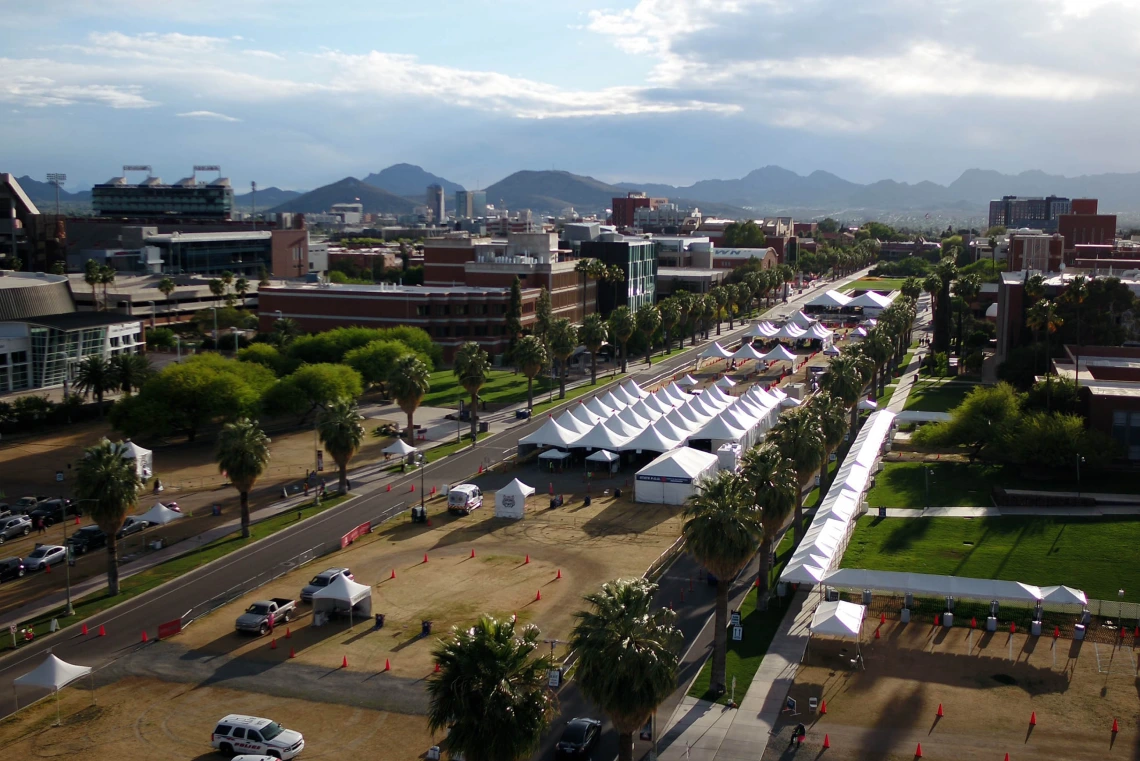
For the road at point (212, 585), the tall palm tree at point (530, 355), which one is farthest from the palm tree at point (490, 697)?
the tall palm tree at point (530, 355)

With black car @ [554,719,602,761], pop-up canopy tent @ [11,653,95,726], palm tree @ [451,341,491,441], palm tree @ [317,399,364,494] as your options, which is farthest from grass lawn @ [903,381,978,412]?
pop-up canopy tent @ [11,653,95,726]

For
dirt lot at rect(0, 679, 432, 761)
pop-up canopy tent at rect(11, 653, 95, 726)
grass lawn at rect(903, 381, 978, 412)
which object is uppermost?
grass lawn at rect(903, 381, 978, 412)

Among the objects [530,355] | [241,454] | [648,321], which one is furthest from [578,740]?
[648,321]

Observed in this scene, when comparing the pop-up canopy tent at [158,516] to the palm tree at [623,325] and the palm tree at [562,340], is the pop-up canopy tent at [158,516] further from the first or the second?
the palm tree at [623,325]

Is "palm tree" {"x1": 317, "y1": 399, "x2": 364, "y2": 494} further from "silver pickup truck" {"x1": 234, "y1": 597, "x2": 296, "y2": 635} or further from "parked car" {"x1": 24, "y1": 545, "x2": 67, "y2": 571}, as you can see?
"silver pickup truck" {"x1": 234, "y1": 597, "x2": 296, "y2": 635}

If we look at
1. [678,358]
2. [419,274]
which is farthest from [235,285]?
[678,358]

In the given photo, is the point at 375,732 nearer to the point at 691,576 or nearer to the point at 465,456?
the point at 691,576

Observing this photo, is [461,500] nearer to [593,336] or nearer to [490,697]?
[490,697]
